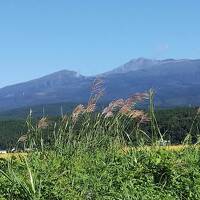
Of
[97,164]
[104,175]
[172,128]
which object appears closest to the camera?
[104,175]

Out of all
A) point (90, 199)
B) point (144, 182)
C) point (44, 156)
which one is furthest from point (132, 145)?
point (90, 199)

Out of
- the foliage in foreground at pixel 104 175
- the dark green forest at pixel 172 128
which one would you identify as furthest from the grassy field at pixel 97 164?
the dark green forest at pixel 172 128

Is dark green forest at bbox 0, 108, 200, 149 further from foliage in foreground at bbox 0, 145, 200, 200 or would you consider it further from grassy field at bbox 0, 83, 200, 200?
foliage in foreground at bbox 0, 145, 200, 200

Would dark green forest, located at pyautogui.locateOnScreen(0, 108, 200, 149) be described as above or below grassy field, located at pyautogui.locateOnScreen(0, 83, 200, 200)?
below

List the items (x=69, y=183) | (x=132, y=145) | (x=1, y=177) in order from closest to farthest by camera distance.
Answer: (x=69, y=183)
(x=1, y=177)
(x=132, y=145)

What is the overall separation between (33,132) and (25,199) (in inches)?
121

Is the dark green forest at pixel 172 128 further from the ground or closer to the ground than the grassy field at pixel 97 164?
closer to the ground

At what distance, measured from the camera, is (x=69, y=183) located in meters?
7.72

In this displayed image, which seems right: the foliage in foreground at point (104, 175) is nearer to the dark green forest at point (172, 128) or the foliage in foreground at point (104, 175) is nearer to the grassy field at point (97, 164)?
the grassy field at point (97, 164)

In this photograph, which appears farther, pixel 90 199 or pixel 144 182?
pixel 144 182

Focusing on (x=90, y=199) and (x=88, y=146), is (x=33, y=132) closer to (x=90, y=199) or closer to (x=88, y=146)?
(x=88, y=146)

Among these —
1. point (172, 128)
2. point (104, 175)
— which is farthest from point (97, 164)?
point (172, 128)

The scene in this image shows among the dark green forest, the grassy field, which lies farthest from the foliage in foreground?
the dark green forest

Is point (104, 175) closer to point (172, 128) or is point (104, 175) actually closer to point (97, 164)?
point (97, 164)
